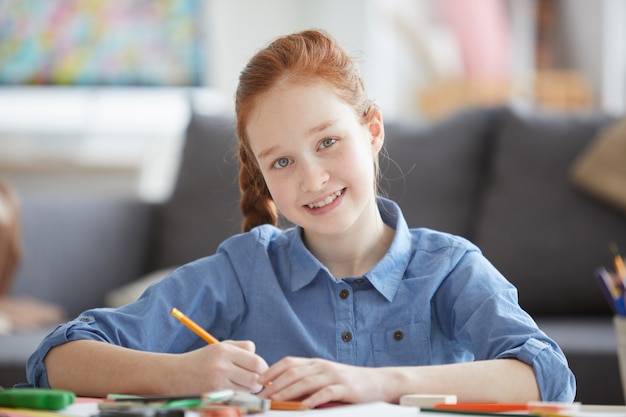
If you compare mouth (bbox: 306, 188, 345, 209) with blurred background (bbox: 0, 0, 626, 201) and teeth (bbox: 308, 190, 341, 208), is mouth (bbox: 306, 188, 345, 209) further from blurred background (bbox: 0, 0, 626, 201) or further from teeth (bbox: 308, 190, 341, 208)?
blurred background (bbox: 0, 0, 626, 201)

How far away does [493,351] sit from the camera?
102cm

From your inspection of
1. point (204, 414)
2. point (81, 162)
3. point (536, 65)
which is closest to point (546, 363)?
point (204, 414)

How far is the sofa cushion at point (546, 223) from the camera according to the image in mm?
2262

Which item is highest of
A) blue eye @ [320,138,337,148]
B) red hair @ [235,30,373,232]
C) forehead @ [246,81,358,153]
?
red hair @ [235,30,373,232]

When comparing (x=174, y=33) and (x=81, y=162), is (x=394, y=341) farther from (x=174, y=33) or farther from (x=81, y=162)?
(x=174, y=33)

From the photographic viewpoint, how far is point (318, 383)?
35.1 inches

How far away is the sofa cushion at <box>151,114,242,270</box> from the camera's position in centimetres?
247

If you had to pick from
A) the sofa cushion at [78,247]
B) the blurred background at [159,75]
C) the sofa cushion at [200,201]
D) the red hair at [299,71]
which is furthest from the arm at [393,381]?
the blurred background at [159,75]

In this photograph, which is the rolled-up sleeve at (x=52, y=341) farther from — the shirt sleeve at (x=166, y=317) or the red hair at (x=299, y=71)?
the red hair at (x=299, y=71)

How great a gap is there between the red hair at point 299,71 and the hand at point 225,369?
0.32 metres

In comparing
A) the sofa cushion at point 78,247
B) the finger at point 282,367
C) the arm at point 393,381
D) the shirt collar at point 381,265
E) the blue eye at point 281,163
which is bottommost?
the sofa cushion at point 78,247

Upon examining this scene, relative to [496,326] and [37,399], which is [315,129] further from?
[37,399]

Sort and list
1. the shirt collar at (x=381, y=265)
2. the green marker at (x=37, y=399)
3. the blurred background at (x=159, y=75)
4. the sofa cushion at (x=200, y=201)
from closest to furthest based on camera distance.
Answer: the green marker at (x=37, y=399)
the shirt collar at (x=381, y=265)
the sofa cushion at (x=200, y=201)
the blurred background at (x=159, y=75)

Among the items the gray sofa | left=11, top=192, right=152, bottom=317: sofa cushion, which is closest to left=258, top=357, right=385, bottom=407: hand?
the gray sofa
